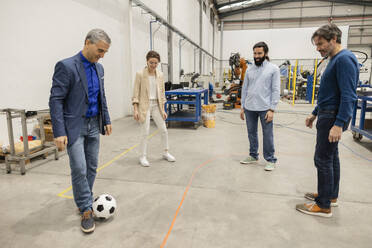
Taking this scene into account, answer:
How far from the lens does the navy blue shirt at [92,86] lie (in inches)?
76.4

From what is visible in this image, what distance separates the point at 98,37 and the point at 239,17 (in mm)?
23606

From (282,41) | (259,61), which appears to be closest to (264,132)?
(259,61)

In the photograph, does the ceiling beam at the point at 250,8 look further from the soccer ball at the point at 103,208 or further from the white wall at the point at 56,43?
the soccer ball at the point at 103,208

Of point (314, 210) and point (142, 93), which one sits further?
point (142, 93)

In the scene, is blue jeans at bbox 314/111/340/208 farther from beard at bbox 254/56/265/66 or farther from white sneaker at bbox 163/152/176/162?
white sneaker at bbox 163/152/176/162

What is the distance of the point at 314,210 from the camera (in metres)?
2.30

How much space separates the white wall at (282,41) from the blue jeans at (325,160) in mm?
21082

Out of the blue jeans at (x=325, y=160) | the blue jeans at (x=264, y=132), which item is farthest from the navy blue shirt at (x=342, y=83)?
the blue jeans at (x=264, y=132)

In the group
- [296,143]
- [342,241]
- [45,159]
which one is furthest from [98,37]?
[296,143]

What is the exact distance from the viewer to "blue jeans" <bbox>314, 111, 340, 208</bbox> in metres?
2.05

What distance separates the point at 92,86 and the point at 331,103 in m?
1.90

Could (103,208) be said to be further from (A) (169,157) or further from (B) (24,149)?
(B) (24,149)

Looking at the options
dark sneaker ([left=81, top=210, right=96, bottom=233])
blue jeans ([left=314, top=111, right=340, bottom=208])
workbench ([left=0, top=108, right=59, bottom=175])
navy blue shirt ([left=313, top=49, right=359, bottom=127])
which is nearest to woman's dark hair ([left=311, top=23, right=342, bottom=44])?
navy blue shirt ([left=313, top=49, right=359, bottom=127])

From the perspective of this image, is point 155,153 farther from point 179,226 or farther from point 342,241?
point 342,241
